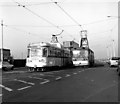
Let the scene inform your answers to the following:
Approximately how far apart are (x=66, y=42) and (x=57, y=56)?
103 feet

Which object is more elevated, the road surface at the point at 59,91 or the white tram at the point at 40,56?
the white tram at the point at 40,56

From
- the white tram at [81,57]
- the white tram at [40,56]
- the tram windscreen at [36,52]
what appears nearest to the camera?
the white tram at [40,56]

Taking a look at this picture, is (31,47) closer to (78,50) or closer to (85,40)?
(78,50)

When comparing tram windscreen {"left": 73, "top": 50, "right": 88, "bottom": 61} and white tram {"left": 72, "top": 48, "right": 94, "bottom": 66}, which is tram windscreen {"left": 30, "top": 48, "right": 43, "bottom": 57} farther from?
tram windscreen {"left": 73, "top": 50, "right": 88, "bottom": 61}

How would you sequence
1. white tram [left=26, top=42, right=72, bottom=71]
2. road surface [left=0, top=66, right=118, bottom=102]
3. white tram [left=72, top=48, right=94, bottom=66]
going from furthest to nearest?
white tram [left=72, top=48, right=94, bottom=66], white tram [left=26, top=42, right=72, bottom=71], road surface [left=0, top=66, right=118, bottom=102]

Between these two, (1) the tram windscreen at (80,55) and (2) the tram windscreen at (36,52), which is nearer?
(2) the tram windscreen at (36,52)

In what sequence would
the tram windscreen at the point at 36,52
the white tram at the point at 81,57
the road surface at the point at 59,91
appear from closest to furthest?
the road surface at the point at 59,91, the tram windscreen at the point at 36,52, the white tram at the point at 81,57

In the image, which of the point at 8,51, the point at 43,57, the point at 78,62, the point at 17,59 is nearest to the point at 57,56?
the point at 43,57

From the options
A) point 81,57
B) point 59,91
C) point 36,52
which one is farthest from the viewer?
point 81,57

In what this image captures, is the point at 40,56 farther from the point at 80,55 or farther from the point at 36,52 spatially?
the point at 80,55

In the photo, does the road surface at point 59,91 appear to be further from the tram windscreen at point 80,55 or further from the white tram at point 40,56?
the tram windscreen at point 80,55

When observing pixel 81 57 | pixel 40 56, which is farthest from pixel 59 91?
pixel 81 57

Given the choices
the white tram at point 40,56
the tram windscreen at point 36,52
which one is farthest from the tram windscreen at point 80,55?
the tram windscreen at point 36,52

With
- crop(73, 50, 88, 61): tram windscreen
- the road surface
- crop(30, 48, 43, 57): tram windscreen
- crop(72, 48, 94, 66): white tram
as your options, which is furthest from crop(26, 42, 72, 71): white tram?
crop(73, 50, 88, 61): tram windscreen
